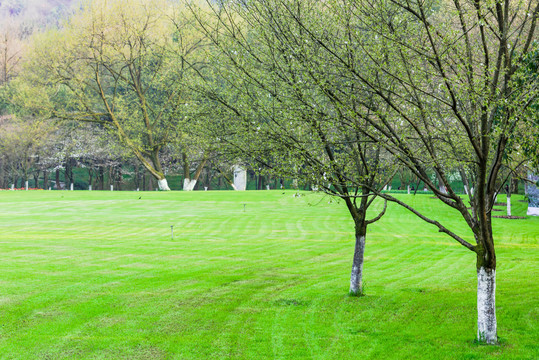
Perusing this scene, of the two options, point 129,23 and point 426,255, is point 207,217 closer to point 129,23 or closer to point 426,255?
point 426,255

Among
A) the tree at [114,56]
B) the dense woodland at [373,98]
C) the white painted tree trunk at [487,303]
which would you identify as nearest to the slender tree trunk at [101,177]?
the tree at [114,56]

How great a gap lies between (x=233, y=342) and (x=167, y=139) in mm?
48929

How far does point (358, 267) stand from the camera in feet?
43.2

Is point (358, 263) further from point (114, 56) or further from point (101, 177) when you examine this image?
point (101, 177)

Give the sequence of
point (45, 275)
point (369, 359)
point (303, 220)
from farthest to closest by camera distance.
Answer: point (303, 220) → point (45, 275) → point (369, 359)

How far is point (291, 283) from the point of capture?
50.9ft

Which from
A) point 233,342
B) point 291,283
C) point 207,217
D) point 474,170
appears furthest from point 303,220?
point 233,342

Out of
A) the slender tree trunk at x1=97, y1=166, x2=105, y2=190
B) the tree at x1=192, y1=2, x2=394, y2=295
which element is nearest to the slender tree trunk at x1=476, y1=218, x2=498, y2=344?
the tree at x1=192, y1=2, x2=394, y2=295

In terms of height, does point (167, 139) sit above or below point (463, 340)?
above

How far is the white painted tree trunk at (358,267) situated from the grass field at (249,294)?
0.35 metres

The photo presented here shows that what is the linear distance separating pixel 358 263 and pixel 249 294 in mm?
2955

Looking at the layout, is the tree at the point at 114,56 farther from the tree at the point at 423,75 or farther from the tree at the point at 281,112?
the tree at the point at 423,75

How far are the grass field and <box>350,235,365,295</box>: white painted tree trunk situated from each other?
35cm

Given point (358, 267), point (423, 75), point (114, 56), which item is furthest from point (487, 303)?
point (114, 56)
